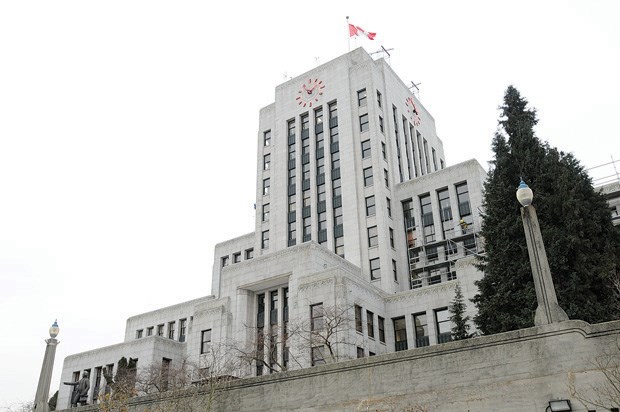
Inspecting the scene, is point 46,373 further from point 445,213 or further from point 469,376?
point 445,213

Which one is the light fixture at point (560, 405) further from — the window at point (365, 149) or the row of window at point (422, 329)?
the window at point (365, 149)

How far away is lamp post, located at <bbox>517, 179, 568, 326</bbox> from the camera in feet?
46.7

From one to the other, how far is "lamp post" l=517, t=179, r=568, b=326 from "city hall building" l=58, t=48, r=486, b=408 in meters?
22.9

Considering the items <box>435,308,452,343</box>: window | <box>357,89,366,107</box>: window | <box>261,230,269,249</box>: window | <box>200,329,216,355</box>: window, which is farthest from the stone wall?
<box>357,89,366,107</box>: window

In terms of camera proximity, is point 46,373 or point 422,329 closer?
point 46,373

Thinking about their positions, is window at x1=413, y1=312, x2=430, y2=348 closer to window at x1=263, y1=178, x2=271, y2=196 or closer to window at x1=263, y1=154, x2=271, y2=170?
window at x1=263, y1=178, x2=271, y2=196

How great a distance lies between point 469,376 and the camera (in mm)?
14602

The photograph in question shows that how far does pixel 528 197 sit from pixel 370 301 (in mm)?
30790

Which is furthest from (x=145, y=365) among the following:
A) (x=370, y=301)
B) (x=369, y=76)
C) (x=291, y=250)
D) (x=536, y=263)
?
(x=536, y=263)

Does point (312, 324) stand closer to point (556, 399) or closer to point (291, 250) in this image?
point (291, 250)

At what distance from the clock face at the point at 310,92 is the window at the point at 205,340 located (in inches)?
1141

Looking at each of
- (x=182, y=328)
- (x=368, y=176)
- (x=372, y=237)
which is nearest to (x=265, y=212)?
(x=368, y=176)

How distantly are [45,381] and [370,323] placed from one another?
24459 millimetres

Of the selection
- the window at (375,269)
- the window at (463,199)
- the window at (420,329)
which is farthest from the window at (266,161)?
the window at (420,329)
